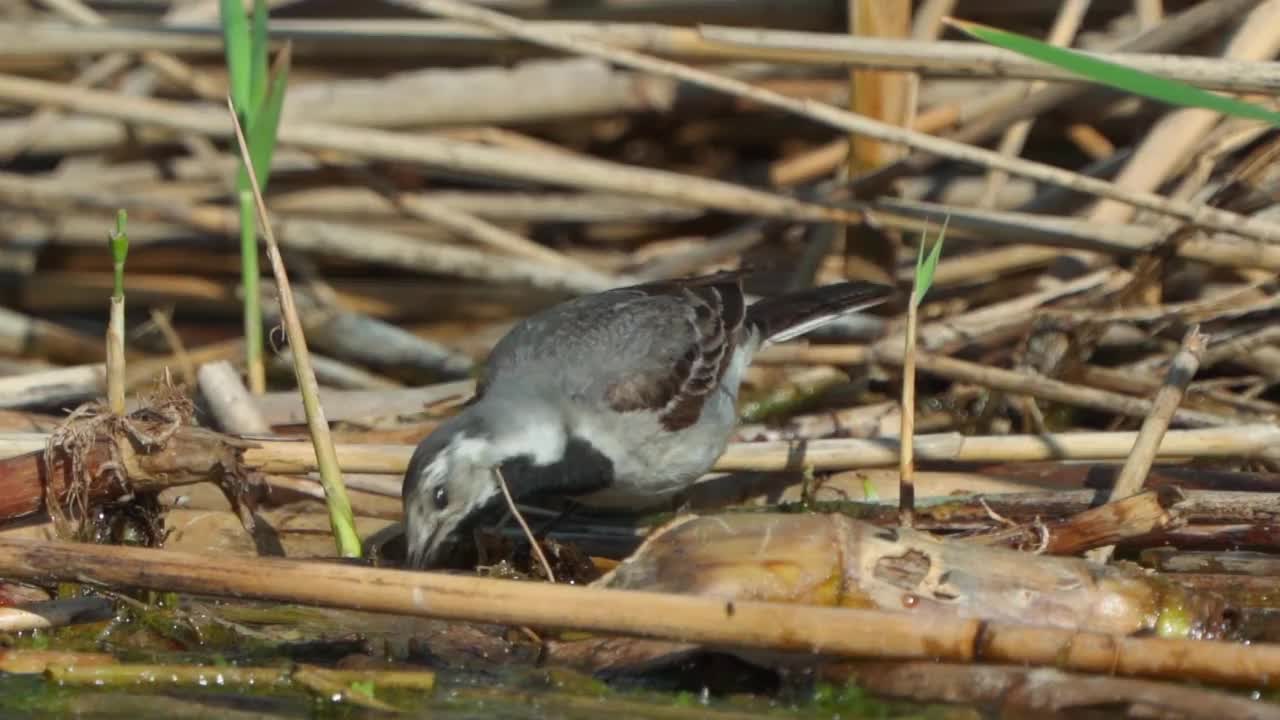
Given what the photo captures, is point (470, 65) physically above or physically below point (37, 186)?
above

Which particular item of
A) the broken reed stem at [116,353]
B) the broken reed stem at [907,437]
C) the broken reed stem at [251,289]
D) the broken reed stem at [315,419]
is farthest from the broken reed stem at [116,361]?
the broken reed stem at [907,437]

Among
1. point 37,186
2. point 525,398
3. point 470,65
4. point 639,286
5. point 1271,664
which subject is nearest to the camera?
point 1271,664

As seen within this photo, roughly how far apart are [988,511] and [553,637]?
1.41 meters

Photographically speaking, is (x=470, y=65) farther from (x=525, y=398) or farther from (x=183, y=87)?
(x=525, y=398)

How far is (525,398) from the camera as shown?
17.8 feet

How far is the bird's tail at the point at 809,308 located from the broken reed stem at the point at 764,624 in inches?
100.0

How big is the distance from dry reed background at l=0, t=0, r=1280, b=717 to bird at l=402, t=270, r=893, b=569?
24 centimetres

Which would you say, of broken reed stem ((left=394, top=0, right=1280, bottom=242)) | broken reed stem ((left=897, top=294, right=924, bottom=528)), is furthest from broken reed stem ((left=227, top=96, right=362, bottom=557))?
broken reed stem ((left=897, top=294, right=924, bottom=528))

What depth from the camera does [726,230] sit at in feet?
26.8

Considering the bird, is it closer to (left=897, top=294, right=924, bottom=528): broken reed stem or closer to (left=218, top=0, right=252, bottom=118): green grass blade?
(left=897, top=294, right=924, bottom=528): broken reed stem

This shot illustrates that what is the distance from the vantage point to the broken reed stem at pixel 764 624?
3754 millimetres

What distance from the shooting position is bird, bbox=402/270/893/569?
16.3ft

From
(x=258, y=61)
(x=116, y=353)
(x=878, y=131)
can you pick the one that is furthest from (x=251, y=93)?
(x=878, y=131)

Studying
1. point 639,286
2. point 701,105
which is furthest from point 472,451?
point 701,105
